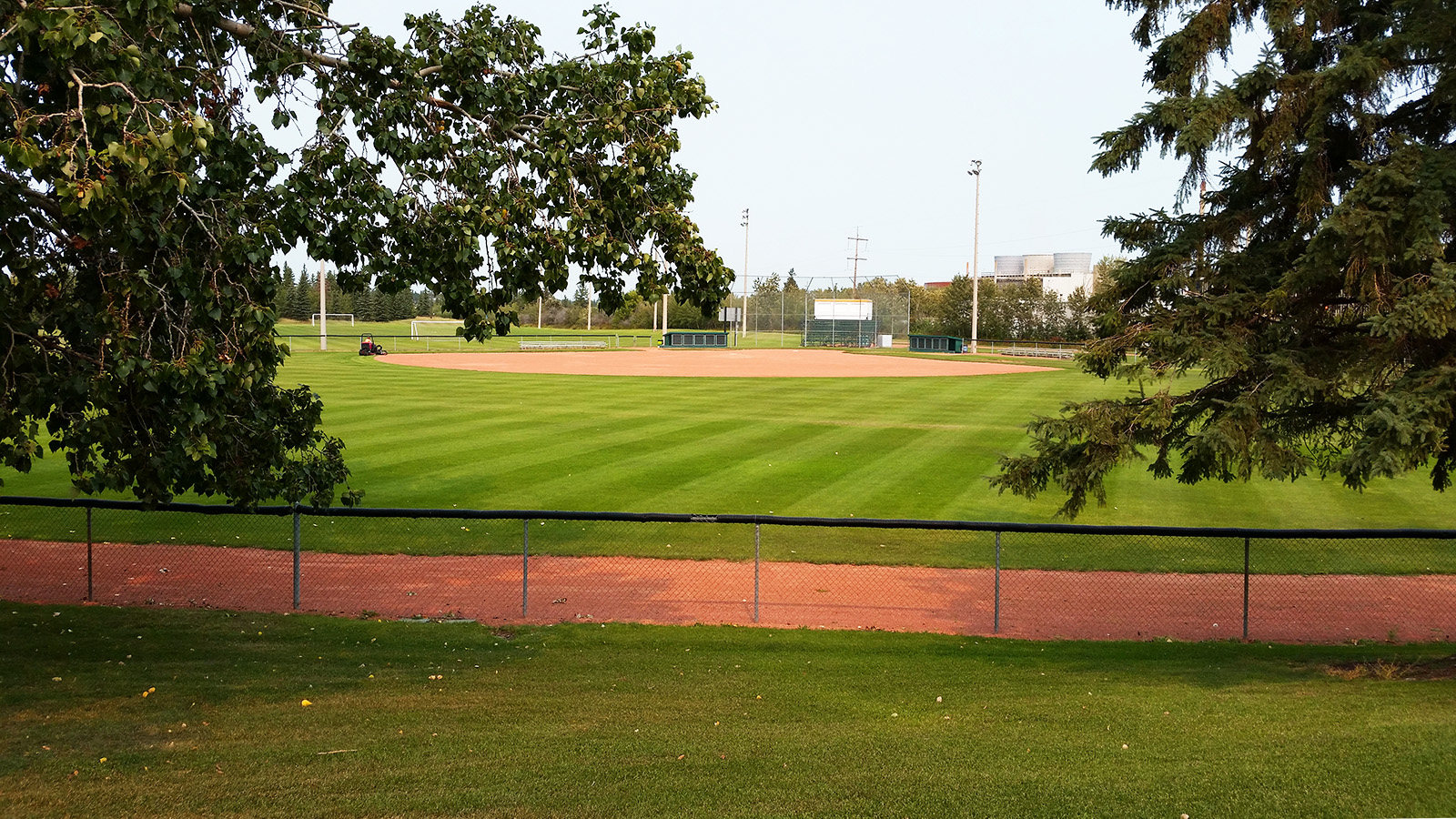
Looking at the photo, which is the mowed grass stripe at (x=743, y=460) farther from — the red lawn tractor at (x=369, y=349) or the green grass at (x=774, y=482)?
the red lawn tractor at (x=369, y=349)

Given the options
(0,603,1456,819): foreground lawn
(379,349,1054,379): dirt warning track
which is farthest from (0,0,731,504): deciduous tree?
(379,349,1054,379): dirt warning track

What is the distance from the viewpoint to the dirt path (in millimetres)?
13445

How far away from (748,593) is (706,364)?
161 ft

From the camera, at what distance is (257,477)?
9.95m

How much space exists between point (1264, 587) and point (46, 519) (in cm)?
1779

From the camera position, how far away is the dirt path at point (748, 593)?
44.1 ft

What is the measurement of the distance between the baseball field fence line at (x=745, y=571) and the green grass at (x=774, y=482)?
120 mm

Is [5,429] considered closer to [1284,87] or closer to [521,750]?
[521,750]

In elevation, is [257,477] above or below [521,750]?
above

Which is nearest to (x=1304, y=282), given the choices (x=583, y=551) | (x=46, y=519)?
(x=583, y=551)

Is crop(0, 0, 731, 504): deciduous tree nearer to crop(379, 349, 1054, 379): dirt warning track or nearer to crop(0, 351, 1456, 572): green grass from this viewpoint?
crop(0, 351, 1456, 572): green grass

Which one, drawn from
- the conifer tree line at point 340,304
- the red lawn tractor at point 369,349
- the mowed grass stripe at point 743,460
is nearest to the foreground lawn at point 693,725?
the mowed grass stripe at point 743,460

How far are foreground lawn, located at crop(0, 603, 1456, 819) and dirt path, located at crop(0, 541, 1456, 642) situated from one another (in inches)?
50.7

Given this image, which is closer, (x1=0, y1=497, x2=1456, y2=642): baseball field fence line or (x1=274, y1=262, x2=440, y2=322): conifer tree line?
Answer: (x1=0, y1=497, x2=1456, y2=642): baseball field fence line
